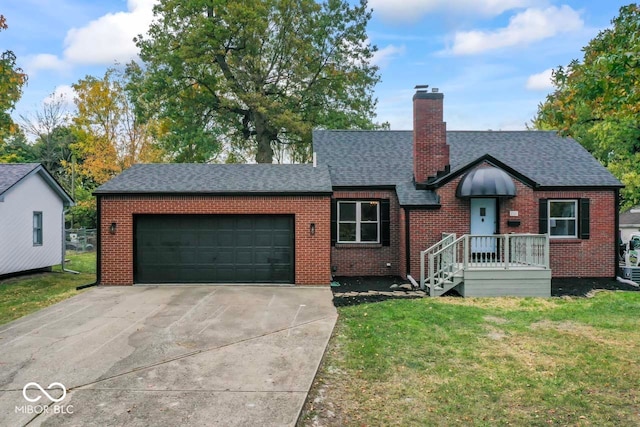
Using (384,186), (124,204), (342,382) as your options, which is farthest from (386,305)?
(124,204)

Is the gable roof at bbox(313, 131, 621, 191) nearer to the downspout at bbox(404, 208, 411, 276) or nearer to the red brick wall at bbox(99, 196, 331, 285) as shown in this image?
the downspout at bbox(404, 208, 411, 276)

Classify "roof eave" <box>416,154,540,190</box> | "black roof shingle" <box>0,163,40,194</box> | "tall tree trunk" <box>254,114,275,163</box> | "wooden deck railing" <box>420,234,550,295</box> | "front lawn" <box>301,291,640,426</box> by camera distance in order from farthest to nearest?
"tall tree trunk" <box>254,114,275,163</box>
"black roof shingle" <box>0,163,40,194</box>
"roof eave" <box>416,154,540,190</box>
"wooden deck railing" <box>420,234,550,295</box>
"front lawn" <box>301,291,640,426</box>

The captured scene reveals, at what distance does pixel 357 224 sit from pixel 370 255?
1158mm

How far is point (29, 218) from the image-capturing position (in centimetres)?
1616

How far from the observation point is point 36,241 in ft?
54.5

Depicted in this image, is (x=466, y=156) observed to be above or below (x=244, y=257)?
above

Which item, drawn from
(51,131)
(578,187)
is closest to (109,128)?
(51,131)

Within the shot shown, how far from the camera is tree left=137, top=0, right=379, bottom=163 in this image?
25422 millimetres

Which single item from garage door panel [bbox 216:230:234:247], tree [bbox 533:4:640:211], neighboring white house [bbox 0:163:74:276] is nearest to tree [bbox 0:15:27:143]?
neighboring white house [bbox 0:163:74:276]

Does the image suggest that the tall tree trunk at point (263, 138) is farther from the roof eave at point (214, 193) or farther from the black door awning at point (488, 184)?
the black door awning at point (488, 184)

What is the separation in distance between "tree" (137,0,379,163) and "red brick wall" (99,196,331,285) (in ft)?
Answer: 45.0

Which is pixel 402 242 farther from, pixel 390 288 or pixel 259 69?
pixel 259 69

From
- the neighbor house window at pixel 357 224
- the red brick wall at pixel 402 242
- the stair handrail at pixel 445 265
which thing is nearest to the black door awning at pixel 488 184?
the stair handrail at pixel 445 265

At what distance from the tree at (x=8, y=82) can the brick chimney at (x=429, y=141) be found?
14040 millimetres
